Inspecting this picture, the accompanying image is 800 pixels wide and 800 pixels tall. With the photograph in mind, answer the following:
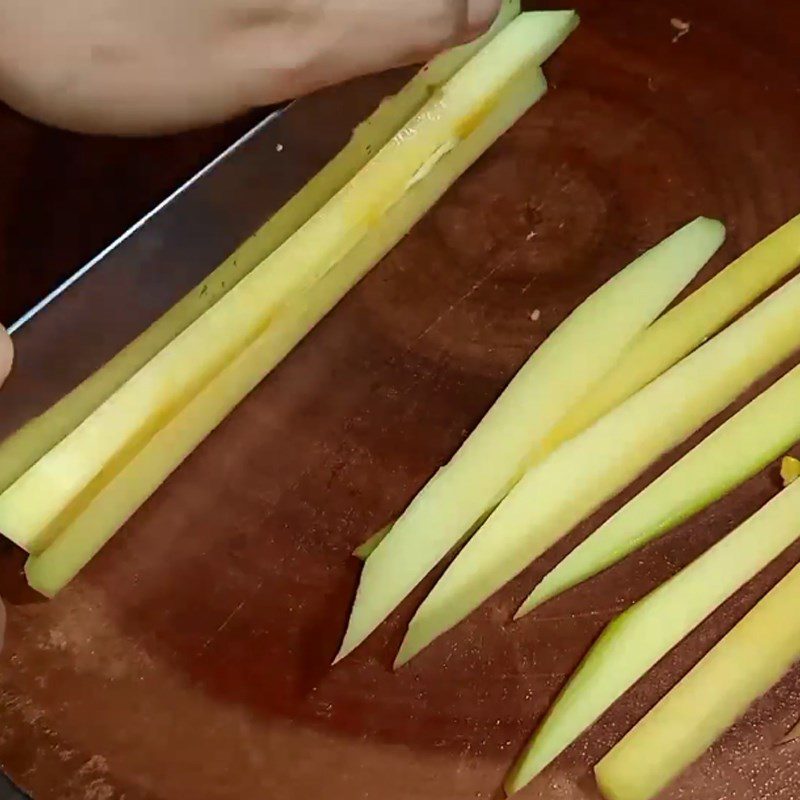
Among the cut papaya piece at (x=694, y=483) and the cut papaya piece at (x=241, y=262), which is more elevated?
the cut papaya piece at (x=241, y=262)

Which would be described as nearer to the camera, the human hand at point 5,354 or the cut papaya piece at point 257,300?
the human hand at point 5,354

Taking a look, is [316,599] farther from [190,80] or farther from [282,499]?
[190,80]

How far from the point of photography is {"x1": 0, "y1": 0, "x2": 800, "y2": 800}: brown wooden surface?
30.8 inches

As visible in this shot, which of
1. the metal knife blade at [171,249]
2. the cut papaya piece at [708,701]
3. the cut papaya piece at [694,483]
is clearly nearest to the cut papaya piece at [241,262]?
the metal knife blade at [171,249]

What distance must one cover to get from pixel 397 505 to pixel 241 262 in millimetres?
240

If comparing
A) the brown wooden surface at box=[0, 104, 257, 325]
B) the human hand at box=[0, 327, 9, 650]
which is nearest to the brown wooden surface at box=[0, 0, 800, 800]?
the brown wooden surface at box=[0, 104, 257, 325]

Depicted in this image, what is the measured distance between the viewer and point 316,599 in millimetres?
827

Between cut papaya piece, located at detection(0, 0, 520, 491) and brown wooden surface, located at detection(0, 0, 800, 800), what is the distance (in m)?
0.08

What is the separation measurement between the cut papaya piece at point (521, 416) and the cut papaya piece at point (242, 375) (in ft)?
0.55

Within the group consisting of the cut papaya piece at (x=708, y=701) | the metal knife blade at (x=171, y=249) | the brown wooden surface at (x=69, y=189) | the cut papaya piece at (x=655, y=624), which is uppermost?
the brown wooden surface at (x=69, y=189)

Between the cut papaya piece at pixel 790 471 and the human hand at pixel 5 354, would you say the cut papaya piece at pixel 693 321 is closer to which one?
the cut papaya piece at pixel 790 471

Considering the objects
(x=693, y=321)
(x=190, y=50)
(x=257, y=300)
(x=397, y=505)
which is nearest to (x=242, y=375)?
(x=257, y=300)

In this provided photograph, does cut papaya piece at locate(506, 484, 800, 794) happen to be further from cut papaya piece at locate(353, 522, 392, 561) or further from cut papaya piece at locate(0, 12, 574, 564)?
cut papaya piece at locate(0, 12, 574, 564)

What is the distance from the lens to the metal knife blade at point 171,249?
84 cm
